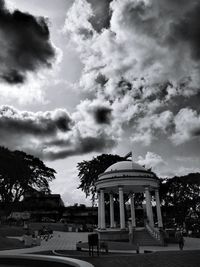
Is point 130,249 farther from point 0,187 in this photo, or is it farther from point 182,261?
point 0,187

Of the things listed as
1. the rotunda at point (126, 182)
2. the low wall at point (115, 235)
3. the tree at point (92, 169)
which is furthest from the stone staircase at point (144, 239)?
the tree at point (92, 169)

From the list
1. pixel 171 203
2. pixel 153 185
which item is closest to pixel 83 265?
pixel 153 185

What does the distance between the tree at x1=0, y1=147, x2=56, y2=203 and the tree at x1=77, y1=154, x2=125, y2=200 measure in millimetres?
12982

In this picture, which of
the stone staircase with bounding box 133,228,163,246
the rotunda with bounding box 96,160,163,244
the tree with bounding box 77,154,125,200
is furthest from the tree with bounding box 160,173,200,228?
the stone staircase with bounding box 133,228,163,246

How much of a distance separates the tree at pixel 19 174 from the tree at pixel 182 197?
3019cm

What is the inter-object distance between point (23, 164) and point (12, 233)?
67.7 ft

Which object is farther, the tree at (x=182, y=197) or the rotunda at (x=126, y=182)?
the tree at (x=182, y=197)

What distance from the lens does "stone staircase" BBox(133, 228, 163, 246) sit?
107 feet

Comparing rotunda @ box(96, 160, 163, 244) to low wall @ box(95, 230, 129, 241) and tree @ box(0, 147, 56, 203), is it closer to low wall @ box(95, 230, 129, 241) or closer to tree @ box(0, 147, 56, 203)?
low wall @ box(95, 230, 129, 241)

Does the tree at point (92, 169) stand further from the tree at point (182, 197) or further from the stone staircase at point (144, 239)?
the stone staircase at point (144, 239)

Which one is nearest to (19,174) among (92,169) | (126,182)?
(92,169)

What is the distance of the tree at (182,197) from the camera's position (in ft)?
201

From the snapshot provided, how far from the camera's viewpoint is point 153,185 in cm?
3934

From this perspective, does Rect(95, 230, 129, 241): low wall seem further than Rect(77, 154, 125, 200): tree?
No
